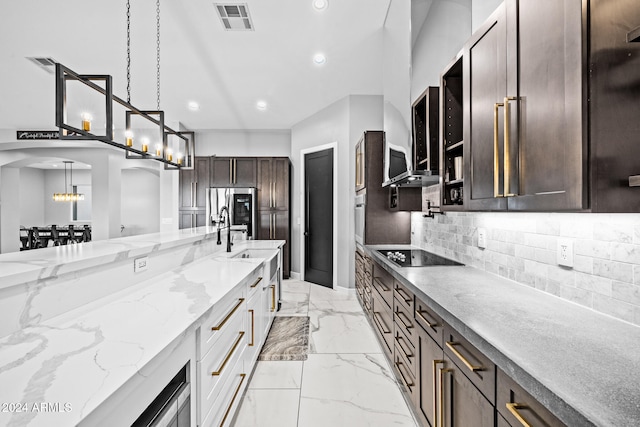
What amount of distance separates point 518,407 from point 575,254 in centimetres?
84

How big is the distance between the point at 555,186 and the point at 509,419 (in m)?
0.74

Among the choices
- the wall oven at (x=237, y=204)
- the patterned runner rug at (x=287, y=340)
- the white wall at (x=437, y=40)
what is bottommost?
the patterned runner rug at (x=287, y=340)

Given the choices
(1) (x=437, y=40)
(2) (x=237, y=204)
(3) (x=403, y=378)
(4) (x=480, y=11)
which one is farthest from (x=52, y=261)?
(2) (x=237, y=204)

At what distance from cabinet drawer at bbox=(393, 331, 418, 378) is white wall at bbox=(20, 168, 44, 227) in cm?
1286

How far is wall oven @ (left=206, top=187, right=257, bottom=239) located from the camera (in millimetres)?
6035

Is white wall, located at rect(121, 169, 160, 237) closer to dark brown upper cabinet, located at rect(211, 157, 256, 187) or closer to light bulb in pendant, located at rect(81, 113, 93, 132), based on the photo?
dark brown upper cabinet, located at rect(211, 157, 256, 187)

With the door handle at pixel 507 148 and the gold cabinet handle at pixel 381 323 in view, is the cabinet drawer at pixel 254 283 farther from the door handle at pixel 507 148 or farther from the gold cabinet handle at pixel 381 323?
the door handle at pixel 507 148

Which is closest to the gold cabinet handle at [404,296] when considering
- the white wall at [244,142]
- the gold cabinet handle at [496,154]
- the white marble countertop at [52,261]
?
the gold cabinet handle at [496,154]

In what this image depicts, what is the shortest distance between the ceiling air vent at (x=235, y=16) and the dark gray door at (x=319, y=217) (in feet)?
8.00

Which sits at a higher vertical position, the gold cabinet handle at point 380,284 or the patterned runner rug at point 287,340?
the gold cabinet handle at point 380,284

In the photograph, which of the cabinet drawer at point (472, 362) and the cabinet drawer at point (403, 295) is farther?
the cabinet drawer at point (403, 295)

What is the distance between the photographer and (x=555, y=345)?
100 centimetres

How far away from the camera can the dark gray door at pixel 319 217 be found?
5.53 m

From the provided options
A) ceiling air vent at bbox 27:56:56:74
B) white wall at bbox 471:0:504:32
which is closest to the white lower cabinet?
white wall at bbox 471:0:504:32
